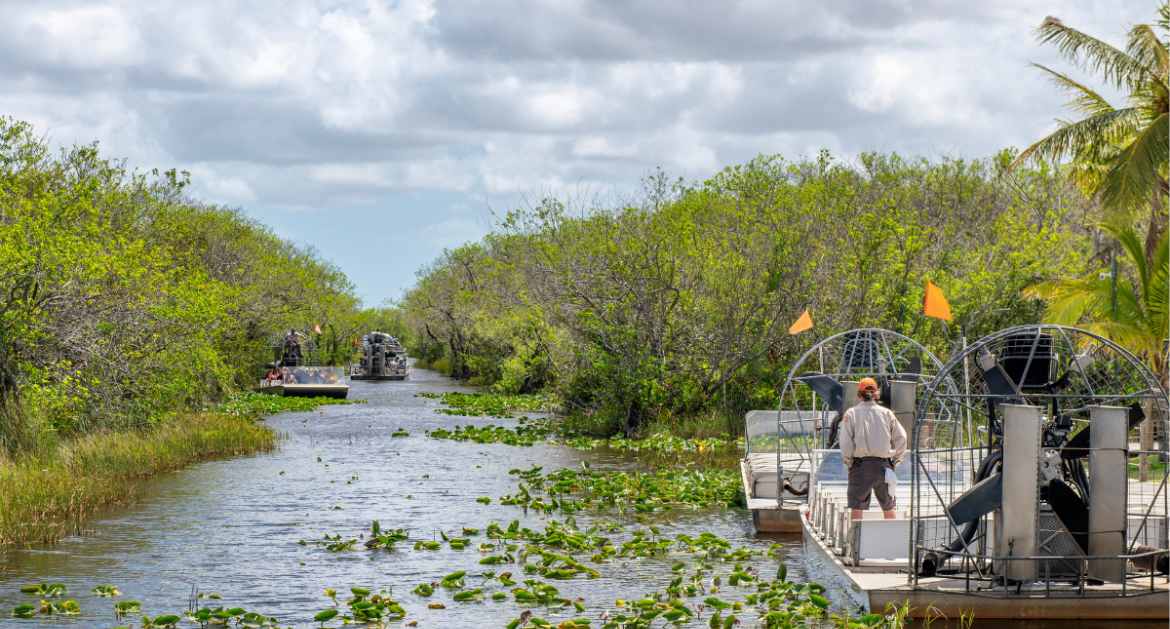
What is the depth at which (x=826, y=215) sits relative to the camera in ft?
121

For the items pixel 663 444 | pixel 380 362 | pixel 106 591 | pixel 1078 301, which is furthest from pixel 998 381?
pixel 380 362

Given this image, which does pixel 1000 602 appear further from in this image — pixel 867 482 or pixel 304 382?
pixel 304 382

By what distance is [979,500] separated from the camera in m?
13.0

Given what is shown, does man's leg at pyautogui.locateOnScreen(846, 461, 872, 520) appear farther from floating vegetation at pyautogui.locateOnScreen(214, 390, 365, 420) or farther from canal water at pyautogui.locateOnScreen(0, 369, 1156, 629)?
floating vegetation at pyautogui.locateOnScreen(214, 390, 365, 420)

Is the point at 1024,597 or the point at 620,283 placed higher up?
the point at 620,283

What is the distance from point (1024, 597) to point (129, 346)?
20.8 metres

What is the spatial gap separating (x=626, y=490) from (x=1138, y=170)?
1036 cm

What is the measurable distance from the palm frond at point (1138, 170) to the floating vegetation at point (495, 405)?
25849 millimetres

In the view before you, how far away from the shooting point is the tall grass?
19562mm

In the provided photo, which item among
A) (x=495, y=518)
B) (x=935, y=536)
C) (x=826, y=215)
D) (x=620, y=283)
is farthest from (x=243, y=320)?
(x=935, y=536)

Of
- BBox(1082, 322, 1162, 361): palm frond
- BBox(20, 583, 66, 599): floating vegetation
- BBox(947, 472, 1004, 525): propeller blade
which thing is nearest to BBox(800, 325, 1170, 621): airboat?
BBox(947, 472, 1004, 525): propeller blade

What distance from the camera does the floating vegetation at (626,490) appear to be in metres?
23.5

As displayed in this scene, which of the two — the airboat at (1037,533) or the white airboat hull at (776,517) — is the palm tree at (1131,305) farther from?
the airboat at (1037,533)

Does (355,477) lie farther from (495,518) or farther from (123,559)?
(123,559)
